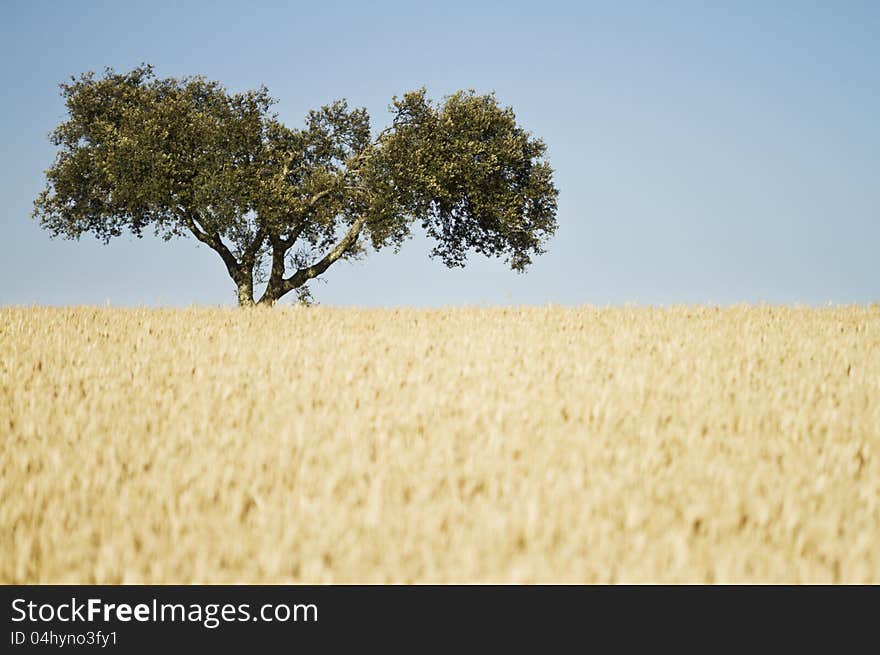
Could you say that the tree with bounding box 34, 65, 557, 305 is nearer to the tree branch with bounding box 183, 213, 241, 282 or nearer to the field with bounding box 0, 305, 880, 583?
the tree branch with bounding box 183, 213, 241, 282

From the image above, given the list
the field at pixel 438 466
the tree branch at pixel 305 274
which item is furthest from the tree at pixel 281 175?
the field at pixel 438 466

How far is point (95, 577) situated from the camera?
10.7 ft

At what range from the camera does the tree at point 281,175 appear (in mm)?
28641

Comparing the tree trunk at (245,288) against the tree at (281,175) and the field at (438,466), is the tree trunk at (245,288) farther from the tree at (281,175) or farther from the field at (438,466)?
the field at (438,466)

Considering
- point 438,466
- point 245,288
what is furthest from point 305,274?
point 438,466

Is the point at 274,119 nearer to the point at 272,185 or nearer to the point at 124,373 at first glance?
the point at 272,185

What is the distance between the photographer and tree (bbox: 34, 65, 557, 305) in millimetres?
28641

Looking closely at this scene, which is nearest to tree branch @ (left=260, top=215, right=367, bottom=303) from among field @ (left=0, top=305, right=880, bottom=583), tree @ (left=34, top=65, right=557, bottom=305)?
tree @ (left=34, top=65, right=557, bottom=305)

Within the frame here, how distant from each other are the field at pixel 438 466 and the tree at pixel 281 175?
19781 mm

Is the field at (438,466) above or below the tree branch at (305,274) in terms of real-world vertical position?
below

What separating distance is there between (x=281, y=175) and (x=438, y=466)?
86.8ft

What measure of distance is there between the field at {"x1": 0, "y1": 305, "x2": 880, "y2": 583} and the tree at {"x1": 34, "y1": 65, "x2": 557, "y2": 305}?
64.9 feet
